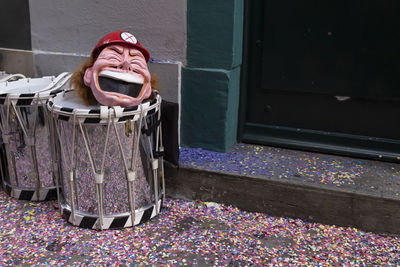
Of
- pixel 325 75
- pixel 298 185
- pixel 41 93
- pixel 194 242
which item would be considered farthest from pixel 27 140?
pixel 325 75

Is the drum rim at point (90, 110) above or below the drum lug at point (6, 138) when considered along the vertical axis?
above

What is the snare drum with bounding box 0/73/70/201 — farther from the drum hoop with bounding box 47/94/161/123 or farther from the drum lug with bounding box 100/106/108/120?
the drum lug with bounding box 100/106/108/120

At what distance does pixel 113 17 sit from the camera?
310cm

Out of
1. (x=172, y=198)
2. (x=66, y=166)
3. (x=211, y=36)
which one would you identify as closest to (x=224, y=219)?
(x=172, y=198)

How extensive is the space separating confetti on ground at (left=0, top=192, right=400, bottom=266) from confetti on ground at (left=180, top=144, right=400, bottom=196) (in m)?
0.28

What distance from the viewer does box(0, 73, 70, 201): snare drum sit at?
269 centimetres

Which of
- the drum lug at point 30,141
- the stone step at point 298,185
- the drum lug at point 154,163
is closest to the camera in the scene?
the stone step at point 298,185

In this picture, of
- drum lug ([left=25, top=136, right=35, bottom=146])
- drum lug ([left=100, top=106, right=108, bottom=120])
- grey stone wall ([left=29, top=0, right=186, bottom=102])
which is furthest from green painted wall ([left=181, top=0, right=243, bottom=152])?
drum lug ([left=25, top=136, right=35, bottom=146])

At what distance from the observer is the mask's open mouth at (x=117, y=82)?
240cm

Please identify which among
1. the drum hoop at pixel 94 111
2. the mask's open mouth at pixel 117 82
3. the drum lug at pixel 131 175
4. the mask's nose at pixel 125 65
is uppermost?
the mask's nose at pixel 125 65

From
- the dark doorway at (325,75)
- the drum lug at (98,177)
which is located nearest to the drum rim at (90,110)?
the drum lug at (98,177)

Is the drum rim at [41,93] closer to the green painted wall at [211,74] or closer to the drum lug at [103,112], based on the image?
the drum lug at [103,112]

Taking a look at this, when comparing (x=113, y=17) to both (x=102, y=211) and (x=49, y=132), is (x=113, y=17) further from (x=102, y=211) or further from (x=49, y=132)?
(x=102, y=211)

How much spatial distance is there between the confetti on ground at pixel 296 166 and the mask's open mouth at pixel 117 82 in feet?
2.30
